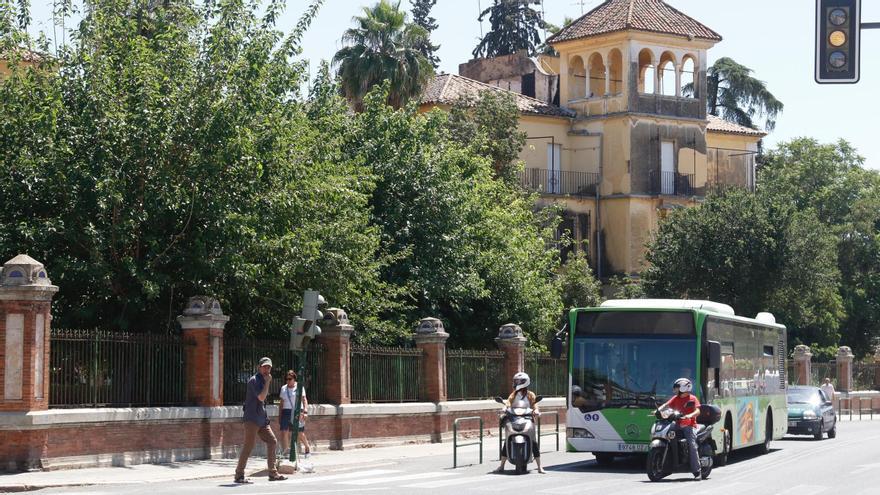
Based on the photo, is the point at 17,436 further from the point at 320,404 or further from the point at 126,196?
the point at 320,404

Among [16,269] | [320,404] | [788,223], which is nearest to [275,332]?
[320,404]

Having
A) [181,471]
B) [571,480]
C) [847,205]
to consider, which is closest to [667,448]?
[571,480]

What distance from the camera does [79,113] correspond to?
25.7 meters

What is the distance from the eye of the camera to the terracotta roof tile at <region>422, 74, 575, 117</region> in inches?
2432

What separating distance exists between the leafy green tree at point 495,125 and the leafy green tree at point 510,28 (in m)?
31.0

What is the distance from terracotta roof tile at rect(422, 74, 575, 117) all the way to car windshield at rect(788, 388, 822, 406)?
1011 inches

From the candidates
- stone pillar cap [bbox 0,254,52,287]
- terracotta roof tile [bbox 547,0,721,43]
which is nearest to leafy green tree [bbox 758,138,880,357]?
terracotta roof tile [bbox 547,0,721,43]

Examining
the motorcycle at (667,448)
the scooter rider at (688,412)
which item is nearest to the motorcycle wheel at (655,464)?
the motorcycle at (667,448)

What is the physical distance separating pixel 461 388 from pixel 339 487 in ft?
51.5

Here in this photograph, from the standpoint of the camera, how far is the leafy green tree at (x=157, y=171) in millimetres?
25016

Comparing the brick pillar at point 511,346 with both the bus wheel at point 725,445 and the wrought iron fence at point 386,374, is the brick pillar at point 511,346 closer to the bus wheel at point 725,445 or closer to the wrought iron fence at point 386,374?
the wrought iron fence at point 386,374

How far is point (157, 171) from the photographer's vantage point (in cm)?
2569

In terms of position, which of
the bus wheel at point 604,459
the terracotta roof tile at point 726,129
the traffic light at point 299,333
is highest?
the terracotta roof tile at point 726,129

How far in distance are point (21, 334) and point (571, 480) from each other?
8.81m
